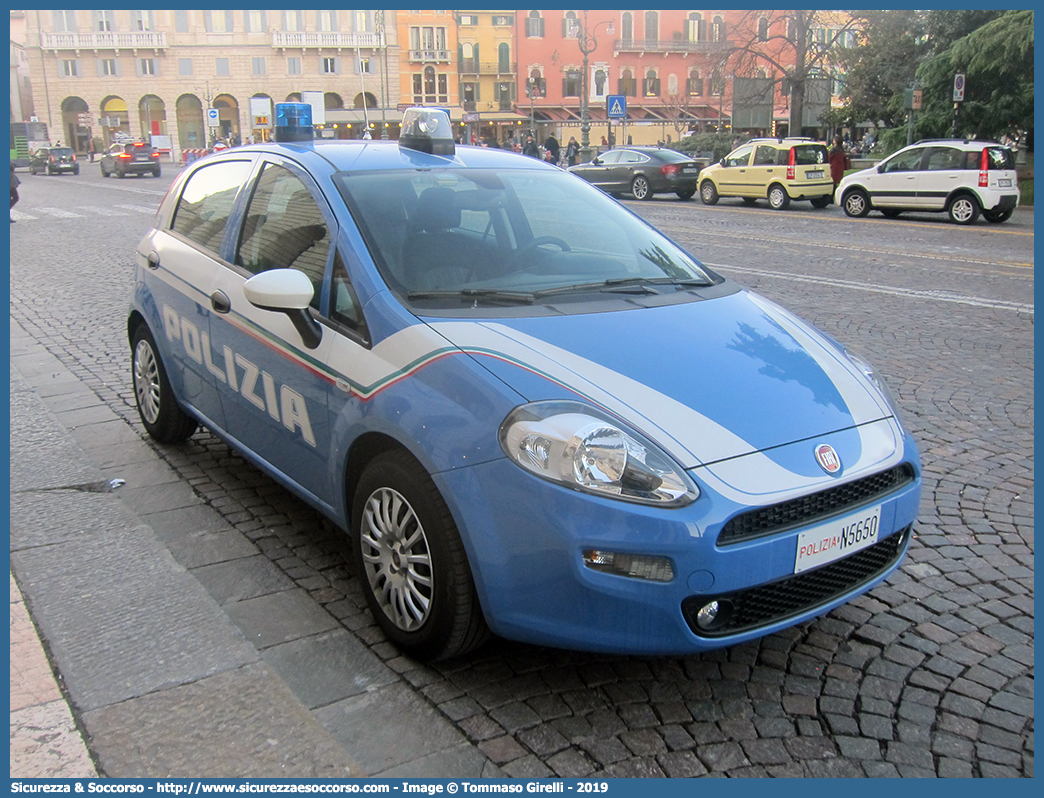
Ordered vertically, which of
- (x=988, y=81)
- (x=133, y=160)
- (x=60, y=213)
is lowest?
(x=60, y=213)

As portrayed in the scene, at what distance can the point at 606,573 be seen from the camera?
2545 mm

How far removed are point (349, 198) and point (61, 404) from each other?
339cm

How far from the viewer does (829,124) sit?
4709 cm

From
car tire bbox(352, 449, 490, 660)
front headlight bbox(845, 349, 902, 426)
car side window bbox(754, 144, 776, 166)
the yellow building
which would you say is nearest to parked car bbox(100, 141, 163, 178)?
the yellow building

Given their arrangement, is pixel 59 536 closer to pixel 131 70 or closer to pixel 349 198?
pixel 349 198

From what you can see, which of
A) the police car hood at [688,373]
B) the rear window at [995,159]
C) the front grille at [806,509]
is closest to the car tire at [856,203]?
the rear window at [995,159]

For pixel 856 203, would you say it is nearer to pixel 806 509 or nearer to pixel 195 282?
pixel 195 282

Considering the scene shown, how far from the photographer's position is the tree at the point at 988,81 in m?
23.3

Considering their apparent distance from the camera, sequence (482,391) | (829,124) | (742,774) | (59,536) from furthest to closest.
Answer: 1. (829,124)
2. (59,536)
3. (482,391)
4. (742,774)

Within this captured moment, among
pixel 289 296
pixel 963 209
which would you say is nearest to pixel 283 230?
pixel 289 296

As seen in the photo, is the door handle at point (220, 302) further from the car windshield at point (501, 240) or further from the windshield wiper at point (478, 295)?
the windshield wiper at point (478, 295)

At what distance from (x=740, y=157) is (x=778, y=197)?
1.62 meters

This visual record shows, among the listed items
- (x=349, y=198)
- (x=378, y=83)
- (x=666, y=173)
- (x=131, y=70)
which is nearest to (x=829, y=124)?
(x=666, y=173)

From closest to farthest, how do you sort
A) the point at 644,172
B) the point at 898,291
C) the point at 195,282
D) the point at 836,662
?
the point at 836,662 < the point at 195,282 < the point at 898,291 < the point at 644,172
